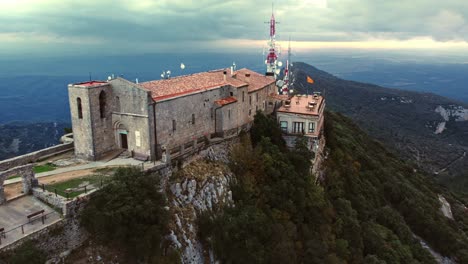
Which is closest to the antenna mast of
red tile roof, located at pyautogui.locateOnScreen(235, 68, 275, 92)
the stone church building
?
red tile roof, located at pyautogui.locateOnScreen(235, 68, 275, 92)

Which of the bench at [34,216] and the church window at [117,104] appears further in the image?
the church window at [117,104]

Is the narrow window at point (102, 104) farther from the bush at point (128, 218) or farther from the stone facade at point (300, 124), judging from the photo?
the stone facade at point (300, 124)

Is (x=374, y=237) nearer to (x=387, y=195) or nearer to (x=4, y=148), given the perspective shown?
(x=387, y=195)

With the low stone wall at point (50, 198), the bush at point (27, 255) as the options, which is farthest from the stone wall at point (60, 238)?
the low stone wall at point (50, 198)

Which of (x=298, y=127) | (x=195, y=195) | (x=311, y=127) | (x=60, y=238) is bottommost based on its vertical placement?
(x=195, y=195)

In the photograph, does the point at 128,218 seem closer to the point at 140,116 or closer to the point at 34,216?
the point at 34,216

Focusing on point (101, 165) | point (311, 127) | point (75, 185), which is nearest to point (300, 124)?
point (311, 127)

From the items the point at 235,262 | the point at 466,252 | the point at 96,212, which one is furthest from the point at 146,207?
the point at 466,252

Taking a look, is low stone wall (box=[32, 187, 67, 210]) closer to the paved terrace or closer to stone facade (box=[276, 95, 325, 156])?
the paved terrace
